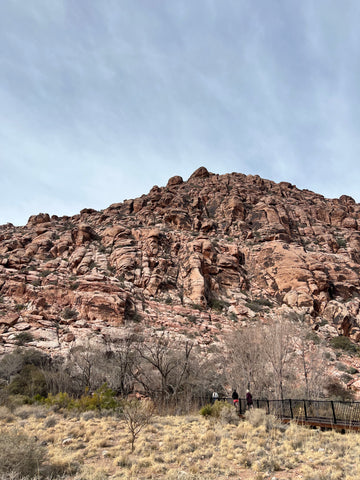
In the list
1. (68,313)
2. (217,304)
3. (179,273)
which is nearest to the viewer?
(68,313)

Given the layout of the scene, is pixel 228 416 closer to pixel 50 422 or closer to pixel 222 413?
pixel 222 413

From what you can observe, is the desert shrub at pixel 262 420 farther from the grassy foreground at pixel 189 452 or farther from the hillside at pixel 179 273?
the hillside at pixel 179 273

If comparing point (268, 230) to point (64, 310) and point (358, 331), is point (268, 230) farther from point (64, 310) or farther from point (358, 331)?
point (64, 310)

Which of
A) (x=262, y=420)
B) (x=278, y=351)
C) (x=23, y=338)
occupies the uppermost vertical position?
(x=23, y=338)

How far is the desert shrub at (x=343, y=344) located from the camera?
32000 millimetres

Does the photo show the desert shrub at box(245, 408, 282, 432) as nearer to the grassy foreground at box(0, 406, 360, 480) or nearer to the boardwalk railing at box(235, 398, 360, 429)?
the grassy foreground at box(0, 406, 360, 480)

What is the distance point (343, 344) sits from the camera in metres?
32.5

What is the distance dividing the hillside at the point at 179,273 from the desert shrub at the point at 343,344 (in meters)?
1.11

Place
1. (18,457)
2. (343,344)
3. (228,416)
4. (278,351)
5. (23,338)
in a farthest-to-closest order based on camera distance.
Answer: (343,344), (23,338), (278,351), (228,416), (18,457)

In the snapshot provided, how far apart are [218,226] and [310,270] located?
21.3 metres

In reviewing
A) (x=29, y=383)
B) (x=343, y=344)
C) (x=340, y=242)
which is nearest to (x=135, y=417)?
(x=29, y=383)

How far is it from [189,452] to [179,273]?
3418 centimetres

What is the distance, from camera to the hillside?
32781mm

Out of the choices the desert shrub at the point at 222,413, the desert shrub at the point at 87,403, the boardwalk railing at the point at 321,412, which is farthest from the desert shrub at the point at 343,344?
the desert shrub at the point at 87,403
